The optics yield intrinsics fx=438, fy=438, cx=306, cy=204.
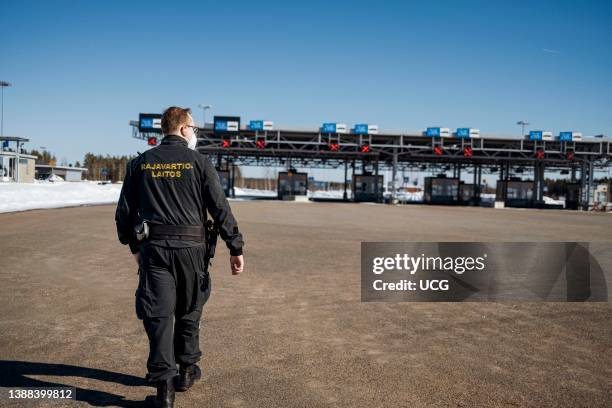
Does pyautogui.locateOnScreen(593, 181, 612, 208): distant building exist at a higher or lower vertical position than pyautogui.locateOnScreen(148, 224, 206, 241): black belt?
higher

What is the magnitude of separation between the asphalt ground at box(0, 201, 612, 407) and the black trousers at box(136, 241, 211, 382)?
43cm

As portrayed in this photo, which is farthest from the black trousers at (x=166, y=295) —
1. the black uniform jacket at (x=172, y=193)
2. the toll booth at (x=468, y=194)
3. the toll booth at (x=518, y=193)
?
the toll booth at (x=468, y=194)

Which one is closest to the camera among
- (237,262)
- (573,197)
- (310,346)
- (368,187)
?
(237,262)

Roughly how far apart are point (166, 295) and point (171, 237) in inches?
15.6

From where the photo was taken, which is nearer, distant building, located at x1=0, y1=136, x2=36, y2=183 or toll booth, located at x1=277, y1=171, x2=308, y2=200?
distant building, located at x1=0, y1=136, x2=36, y2=183

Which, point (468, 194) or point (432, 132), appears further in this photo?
point (468, 194)

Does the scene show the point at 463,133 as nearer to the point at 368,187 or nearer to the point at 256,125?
the point at 368,187

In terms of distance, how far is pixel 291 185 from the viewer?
48.5 meters

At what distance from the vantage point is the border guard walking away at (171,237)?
2965 millimetres

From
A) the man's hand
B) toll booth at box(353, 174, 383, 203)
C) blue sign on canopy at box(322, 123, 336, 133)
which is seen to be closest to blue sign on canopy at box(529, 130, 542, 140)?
toll booth at box(353, 174, 383, 203)

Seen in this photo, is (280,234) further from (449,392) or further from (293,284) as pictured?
(449,392)

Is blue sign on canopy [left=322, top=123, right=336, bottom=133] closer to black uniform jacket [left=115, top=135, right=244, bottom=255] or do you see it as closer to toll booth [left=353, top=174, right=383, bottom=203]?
toll booth [left=353, top=174, right=383, bottom=203]

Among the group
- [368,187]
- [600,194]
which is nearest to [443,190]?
[368,187]

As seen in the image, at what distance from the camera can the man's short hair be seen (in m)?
3.25
